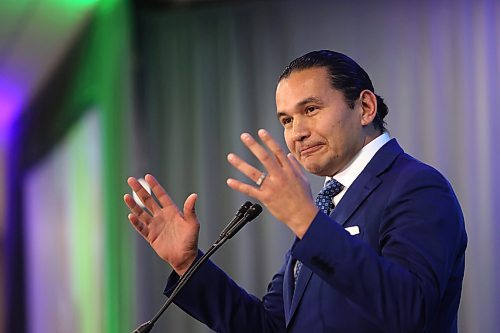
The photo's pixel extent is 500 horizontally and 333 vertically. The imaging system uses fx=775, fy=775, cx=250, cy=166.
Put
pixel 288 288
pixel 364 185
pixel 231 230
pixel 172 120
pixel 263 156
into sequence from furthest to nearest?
pixel 172 120, pixel 288 288, pixel 364 185, pixel 231 230, pixel 263 156

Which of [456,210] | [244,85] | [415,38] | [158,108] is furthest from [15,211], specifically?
[456,210]

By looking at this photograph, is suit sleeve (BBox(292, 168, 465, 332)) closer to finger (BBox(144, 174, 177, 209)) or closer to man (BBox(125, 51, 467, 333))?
man (BBox(125, 51, 467, 333))

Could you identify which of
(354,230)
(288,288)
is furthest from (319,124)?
(288,288)

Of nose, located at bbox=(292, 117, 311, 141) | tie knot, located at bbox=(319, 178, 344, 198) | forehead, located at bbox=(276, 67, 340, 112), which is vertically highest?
forehead, located at bbox=(276, 67, 340, 112)

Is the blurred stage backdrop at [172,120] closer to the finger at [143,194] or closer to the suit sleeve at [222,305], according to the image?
the suit sleeve at [222,305]

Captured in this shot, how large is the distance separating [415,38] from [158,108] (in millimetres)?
1561

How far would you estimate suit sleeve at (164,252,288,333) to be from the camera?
197cm

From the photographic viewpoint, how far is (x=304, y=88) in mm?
1916

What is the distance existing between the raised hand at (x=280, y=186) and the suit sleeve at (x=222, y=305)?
1.70 ft

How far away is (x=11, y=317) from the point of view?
387cm

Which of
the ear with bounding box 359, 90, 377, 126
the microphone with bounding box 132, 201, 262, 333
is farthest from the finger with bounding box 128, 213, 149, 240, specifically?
the ear with bounding box 359, 90, 377, 126

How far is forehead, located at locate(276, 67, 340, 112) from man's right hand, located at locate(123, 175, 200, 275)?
345mm

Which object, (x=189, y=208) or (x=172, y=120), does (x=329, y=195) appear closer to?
(x=189, y=208)

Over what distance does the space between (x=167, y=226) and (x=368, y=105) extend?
1.96ft
